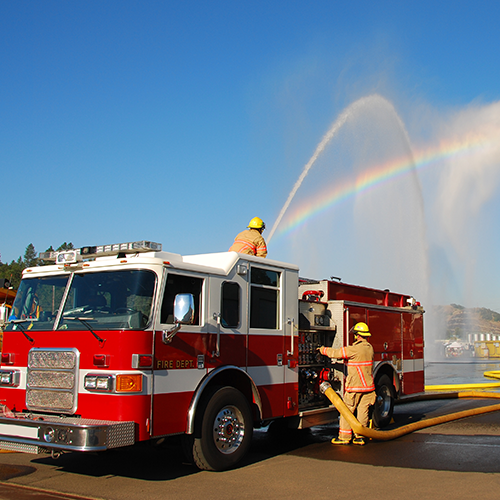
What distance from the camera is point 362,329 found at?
8969mm

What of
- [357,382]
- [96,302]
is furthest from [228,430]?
[357,382]

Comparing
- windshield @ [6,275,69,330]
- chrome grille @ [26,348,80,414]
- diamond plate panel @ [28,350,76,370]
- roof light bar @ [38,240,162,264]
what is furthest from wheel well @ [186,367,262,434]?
windshield @ [6,275,69,330]

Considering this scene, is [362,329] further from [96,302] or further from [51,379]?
[51,379]

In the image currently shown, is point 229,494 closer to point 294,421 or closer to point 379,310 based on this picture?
point 294,421

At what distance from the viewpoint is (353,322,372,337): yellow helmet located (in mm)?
8961

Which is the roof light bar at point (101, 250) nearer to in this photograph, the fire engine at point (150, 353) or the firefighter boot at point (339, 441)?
the fire engine at point (150, 353)

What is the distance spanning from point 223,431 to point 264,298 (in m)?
1.88

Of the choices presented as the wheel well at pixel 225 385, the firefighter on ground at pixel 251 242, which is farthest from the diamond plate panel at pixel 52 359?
the firefighter on ground at pixel 251 242

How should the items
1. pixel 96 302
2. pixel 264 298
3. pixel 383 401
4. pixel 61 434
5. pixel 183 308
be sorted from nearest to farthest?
pixel 61 434 < pixel 183 308 < pixel 96 302 < pixel 264 298 < pixel 383 401

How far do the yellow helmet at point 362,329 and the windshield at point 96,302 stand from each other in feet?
13.0

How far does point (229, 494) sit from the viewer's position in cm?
593

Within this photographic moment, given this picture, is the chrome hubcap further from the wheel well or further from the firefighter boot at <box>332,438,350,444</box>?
the firefighter boot at <box>332,438,350,444</box>

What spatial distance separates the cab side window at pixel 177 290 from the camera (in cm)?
633

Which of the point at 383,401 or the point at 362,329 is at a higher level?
the point at 362,329
